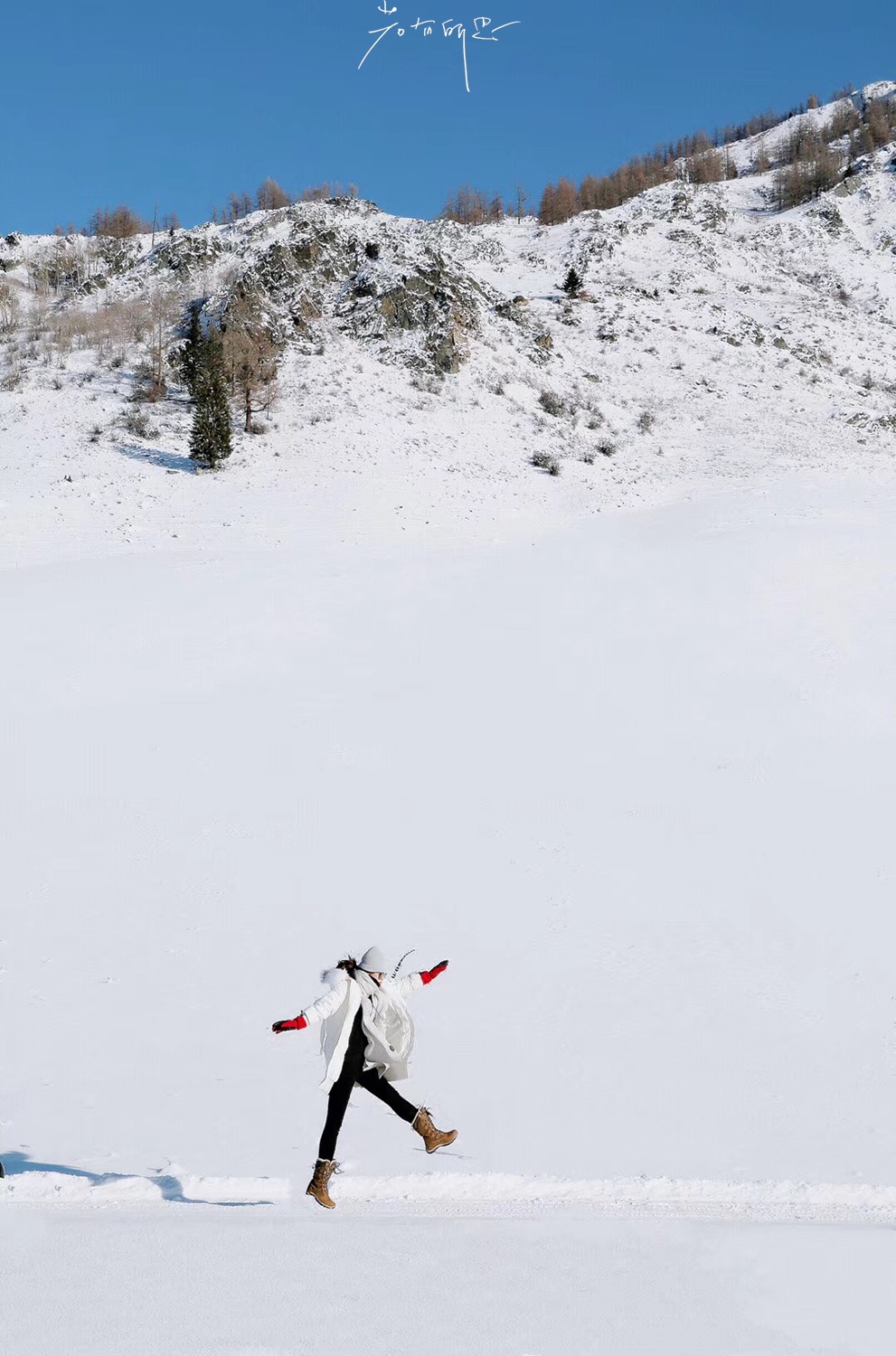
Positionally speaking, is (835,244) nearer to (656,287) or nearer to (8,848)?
(656,287)

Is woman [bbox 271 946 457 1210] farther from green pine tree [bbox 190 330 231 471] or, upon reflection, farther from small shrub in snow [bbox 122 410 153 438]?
small shrub in snow [bbox 122 410 153 438]

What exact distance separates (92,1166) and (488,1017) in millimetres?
3241

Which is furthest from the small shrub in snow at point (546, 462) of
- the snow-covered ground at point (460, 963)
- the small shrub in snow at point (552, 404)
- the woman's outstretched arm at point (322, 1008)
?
the woman's outstretched arm at point (322, 1008)

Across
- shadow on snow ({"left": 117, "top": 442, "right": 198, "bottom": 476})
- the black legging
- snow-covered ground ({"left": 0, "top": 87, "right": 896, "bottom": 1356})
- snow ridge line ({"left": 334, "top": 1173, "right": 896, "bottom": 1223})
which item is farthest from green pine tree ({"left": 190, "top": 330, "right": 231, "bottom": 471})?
snow ridge line ({"left": 334, "top": 1173, "right": 896, "bottom": 1223})

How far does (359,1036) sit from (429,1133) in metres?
0.77

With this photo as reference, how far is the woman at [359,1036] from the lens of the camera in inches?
191

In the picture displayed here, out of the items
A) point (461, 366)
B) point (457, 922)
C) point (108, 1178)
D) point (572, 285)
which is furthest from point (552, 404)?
point (108, 1178)

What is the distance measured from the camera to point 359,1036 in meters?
4.97

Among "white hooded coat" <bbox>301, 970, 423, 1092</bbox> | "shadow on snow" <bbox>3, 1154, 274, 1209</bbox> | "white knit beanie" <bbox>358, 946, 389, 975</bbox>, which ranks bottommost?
"shadow on snow" <bbox>3, 1154, 274, 1209</bbox>

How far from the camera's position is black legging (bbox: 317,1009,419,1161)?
4.91 meters

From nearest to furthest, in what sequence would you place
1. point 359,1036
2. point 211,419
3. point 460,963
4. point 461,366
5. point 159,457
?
point 359,1036 → point 460,963 → point 211,419 → point 159,457 → point 461,366

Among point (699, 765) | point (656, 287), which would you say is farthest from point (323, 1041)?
point (656, 287)

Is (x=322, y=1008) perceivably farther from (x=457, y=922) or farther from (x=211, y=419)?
(x=211, y=419)

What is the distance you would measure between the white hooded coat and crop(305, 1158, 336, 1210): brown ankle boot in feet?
1.19
